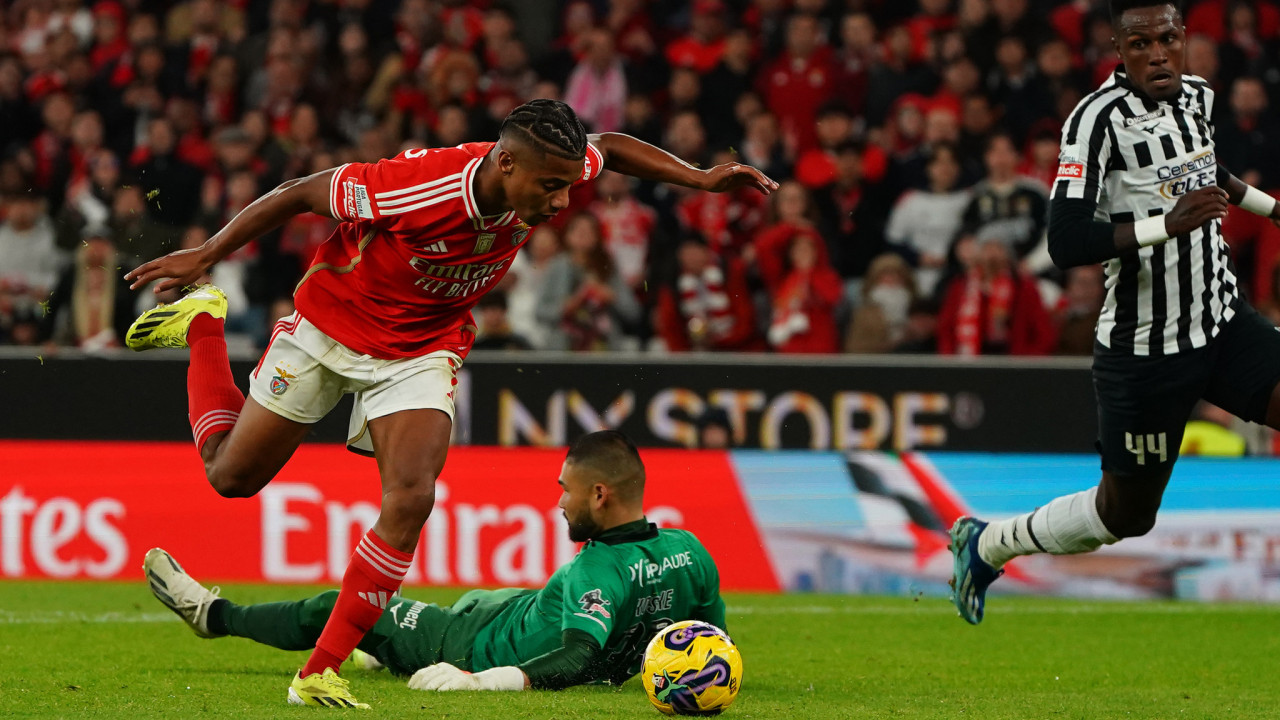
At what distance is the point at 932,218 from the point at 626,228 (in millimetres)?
2233

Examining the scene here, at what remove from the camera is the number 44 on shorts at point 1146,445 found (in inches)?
236

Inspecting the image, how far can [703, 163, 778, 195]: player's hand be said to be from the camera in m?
6.09

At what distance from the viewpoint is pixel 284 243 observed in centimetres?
1245

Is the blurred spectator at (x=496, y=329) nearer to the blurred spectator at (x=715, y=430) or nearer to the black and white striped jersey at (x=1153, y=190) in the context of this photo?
the blurred spectator at (x=715, y=430)

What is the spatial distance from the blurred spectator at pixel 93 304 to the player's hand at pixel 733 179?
6624 mm

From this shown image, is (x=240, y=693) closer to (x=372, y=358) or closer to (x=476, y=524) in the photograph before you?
(x=372, y=358)

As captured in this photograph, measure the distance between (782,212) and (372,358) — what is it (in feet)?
21.0

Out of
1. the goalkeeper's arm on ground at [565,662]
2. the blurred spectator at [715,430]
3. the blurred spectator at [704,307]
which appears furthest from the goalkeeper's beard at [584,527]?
the blurred spectator at [704,307]

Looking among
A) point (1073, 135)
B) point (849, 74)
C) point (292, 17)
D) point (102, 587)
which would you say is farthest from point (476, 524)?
point (292, 17)

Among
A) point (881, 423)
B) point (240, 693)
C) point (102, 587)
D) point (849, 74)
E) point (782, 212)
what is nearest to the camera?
point (240, 693)

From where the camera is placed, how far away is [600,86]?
13820 millimetres

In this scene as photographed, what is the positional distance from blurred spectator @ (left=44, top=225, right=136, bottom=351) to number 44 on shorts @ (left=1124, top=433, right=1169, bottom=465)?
25.1ft

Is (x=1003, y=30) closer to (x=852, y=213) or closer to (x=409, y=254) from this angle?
(x=852, y=213)

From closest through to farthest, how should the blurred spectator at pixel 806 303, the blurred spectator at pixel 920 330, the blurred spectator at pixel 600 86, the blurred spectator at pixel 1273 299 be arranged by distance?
the blurred spectator at pixel 1273 299, the blurred spectator at pixel 920 330, the blurred spectator at pixel 806 303, the blurred spectator at pixel 600 86
